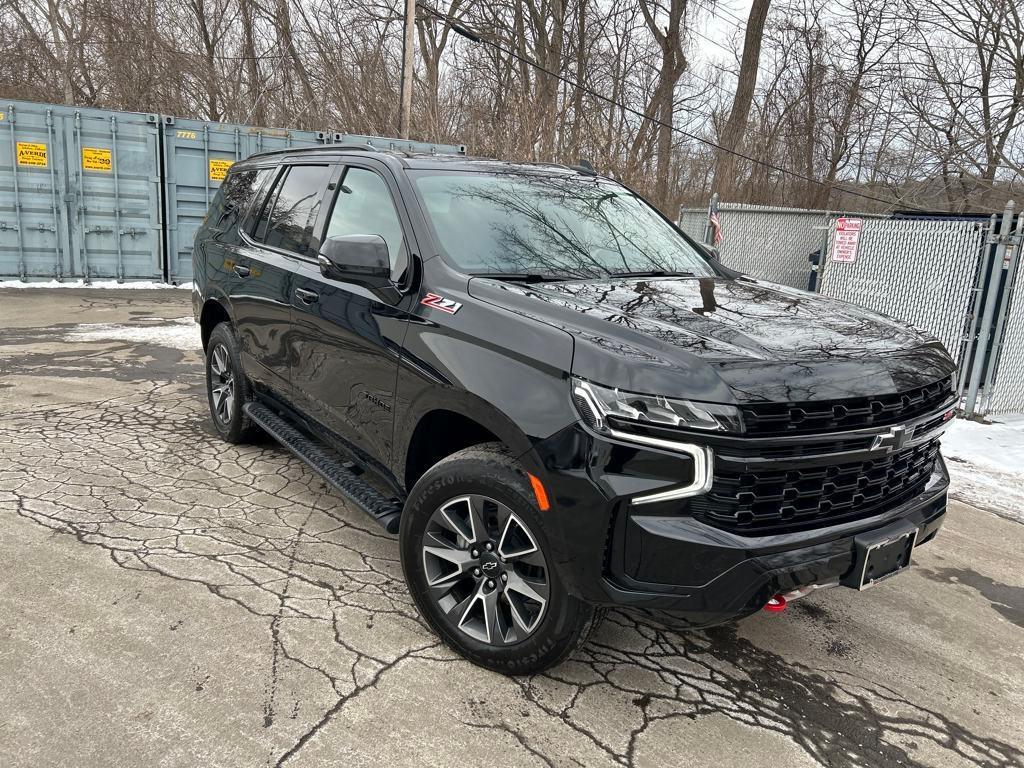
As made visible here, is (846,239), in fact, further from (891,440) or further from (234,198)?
(891,440)

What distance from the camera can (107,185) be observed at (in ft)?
42.3

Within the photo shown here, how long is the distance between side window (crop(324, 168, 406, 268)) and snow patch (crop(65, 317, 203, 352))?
5.22 m

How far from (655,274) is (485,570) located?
165 centimetres

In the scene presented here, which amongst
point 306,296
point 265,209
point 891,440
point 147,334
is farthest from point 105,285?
point 891,440

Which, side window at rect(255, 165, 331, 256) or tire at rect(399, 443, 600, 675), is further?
side window at rect(255, 165, 331, 256)

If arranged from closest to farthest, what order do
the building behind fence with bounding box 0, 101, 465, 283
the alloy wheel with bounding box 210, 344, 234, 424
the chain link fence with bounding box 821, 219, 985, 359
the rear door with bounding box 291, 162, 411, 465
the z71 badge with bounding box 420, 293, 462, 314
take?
1. the z71 badge with bounding box 420, 293, 462, 314
2. the rear door with bounding box 291, 162, 411, 465
3. the alloy wheel with bounding box 210, 344, 234, 424
4. the chain link fence with bounding box 821, 219, 985, 359
5. the building behind fence with bounding box 0, 101, 465, 283

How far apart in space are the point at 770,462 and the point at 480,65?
20.1 meters

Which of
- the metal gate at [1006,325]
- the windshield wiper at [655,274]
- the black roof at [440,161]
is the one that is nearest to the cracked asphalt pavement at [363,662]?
the windshield wiper at [655,274]

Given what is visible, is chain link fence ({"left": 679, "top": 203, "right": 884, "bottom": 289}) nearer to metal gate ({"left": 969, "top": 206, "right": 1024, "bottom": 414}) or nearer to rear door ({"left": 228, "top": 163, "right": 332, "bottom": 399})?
Answer: metal gate ({"left": 969, "top": 206, "right": 1024, "bottom": 414})

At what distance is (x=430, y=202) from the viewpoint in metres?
3.44

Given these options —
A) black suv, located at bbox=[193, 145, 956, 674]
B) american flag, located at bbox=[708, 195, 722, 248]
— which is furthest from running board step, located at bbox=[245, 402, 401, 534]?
american flag, located at bbox=[708, 195, 722, 248]

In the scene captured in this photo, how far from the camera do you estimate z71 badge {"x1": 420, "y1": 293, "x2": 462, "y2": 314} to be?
2961 millimetres

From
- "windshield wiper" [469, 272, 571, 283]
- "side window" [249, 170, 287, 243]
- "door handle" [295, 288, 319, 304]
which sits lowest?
"door handle" [295, 288, 319, 304]

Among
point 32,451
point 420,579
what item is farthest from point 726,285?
point 32,451
